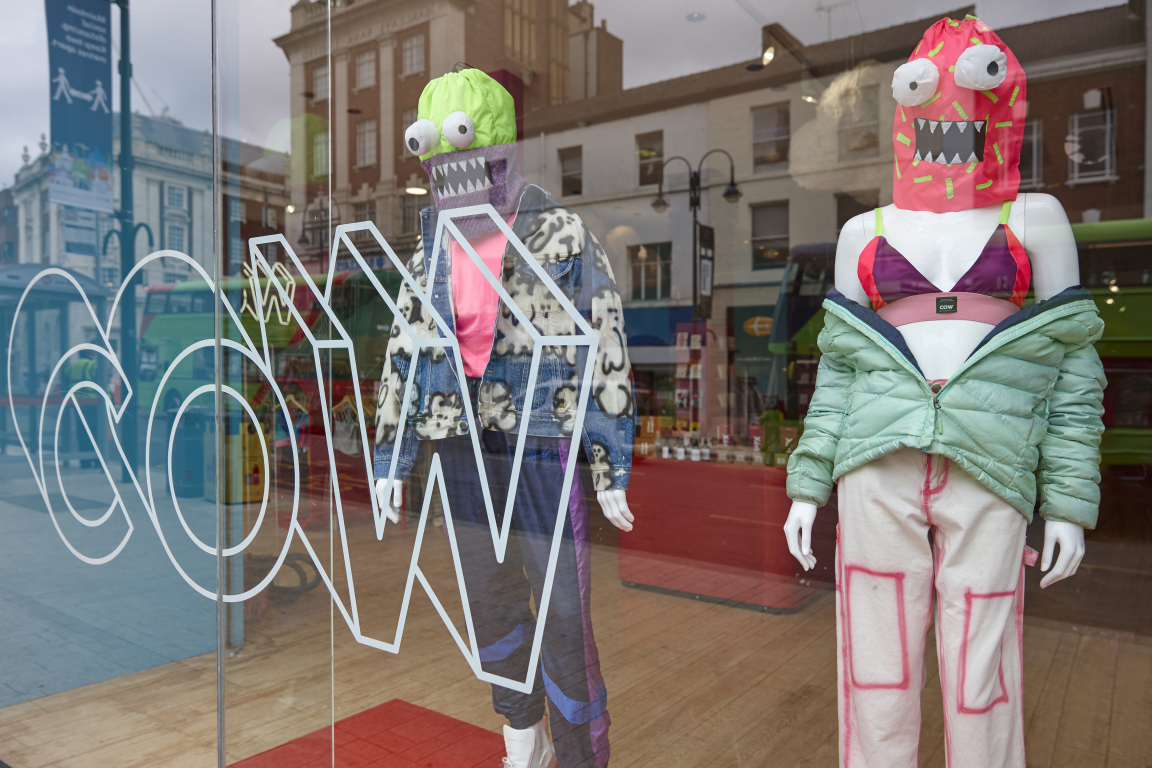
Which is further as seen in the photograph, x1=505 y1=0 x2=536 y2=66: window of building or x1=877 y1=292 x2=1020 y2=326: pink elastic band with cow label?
x1=505 y1=0 x2=536 y2=66: window of building

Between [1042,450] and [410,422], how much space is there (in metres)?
1.27

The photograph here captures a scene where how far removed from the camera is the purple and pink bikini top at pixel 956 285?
1.18 m

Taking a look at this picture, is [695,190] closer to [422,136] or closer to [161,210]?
[422,136]

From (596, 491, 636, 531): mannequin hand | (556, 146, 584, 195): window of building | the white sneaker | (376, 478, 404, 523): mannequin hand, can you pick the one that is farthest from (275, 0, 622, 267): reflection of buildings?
the white sneaker

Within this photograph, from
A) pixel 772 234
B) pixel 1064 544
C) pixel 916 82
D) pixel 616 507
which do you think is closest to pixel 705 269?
pixel 772 234

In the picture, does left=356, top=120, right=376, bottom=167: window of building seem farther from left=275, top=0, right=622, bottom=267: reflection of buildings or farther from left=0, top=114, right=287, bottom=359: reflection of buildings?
left=0, top=114, right=287, bottom=359: reflection of buildings

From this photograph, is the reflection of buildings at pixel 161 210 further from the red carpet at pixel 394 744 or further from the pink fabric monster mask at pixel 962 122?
the pink fabric monster mask at pixel 962 122

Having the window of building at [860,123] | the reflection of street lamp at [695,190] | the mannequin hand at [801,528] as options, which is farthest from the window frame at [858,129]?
the mannequin hand at [801,528]

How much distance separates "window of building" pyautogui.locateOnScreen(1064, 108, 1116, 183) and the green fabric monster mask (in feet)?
3.39

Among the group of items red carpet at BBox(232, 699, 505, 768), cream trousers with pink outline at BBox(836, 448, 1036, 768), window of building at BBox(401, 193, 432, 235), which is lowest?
red carpet at BBox(232, 699, 505, 768)

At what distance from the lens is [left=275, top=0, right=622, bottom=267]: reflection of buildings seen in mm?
1833

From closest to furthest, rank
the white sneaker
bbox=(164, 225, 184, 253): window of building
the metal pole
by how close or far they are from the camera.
Answer: the white sneaker → bbox=(164, 225, 184, 253): window of building → the metal pole

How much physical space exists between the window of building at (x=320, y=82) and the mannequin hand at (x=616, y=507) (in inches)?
54.5

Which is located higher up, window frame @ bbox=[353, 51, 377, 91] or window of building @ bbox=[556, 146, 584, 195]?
window frame @ bbox=[353, 51, 377, 91]
